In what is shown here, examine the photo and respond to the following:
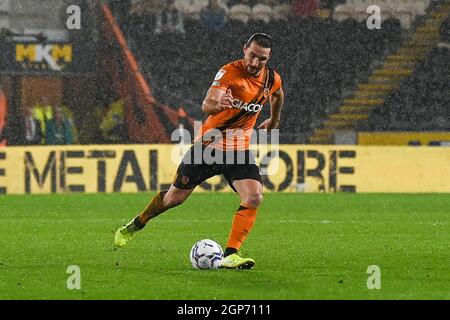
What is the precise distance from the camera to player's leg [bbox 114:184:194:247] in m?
10.3

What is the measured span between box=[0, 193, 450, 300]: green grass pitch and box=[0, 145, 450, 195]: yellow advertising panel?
3.28 feet

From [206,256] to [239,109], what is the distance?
131 cm

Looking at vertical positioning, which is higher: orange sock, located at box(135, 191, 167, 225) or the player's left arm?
the player's left arm

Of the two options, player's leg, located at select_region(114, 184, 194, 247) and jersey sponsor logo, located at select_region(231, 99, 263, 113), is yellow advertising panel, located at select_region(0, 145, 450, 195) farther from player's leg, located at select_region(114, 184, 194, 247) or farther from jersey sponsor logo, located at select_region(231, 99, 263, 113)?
jersey sponsor logo, located at select_region(231, 99, 263, 113)

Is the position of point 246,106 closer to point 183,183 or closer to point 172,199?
point 183,183

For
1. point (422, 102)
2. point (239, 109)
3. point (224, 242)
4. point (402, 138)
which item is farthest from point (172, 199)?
point (422, 102)

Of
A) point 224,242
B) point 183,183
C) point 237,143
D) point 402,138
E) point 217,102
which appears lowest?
point 402,138

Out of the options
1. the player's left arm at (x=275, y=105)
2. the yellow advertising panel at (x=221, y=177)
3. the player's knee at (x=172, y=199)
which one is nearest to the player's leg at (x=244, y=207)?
the player's knee at (x=172, y=199)

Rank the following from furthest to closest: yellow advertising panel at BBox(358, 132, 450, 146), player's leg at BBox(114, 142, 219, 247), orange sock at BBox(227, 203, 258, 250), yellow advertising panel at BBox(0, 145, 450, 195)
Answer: yellow advertising panel at BBox(358, 132, 450, 146)
yellow advertising panel at BBox(0, 145, 450, 195)
player's leg at BBox(114, 142, 219, 247)
orange sock at BBox(227, 203, 258, 250)

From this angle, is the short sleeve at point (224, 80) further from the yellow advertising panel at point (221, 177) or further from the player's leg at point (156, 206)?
the yellow advertising panel at point (221, 177)

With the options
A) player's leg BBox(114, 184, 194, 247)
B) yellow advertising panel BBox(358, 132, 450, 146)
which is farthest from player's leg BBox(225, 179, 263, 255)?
yellow advertising panel BBox(358, 132, 450, 146)

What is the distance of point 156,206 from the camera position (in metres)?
10.4

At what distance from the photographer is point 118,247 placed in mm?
11383

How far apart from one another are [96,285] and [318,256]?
2854 millimetres
